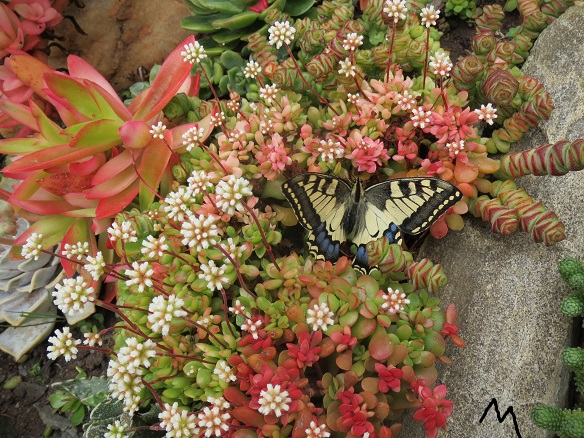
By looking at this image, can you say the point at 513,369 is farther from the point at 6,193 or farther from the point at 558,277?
the point at 6,193

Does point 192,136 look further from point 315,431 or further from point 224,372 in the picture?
point 315,431

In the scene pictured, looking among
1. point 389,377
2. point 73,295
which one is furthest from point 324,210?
point 73,295

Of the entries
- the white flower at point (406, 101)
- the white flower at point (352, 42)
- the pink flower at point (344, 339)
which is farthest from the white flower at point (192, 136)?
the pink flower at point (344, 339)

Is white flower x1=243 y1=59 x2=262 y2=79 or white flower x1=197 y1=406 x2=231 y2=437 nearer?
white flower x1=197 y1=406 x2=231 y2=437

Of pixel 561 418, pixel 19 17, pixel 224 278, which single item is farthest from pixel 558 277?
pixel 19 17

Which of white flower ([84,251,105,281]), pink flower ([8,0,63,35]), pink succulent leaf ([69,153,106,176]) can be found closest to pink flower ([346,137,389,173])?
white flower ([84,251,105,281])

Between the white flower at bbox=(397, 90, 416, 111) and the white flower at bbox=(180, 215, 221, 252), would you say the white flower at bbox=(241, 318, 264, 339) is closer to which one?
the white flower at bbox=(180, 215, 221, 252)
